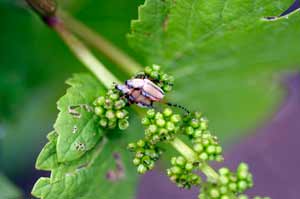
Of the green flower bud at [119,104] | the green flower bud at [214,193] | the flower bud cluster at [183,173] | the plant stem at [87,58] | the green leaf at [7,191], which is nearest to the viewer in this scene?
the green flower bud at [214,193]

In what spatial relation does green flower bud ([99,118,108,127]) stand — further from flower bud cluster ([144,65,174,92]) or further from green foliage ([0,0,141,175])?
green foliage ([0,0,141,175])

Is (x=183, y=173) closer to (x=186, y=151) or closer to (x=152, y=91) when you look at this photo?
(x=186, y=151)

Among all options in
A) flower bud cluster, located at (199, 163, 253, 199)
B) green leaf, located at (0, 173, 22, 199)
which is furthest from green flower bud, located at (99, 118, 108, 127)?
green leaf, located at (0, 173, 22, 199)

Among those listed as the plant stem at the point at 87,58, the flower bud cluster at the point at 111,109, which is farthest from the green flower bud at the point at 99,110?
the plant stem at the point at 87,58

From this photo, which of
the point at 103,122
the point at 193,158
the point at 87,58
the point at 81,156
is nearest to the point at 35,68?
the point at 87,58

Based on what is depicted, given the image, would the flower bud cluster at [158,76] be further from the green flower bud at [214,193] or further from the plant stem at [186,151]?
the green flower bud at [214,193]
